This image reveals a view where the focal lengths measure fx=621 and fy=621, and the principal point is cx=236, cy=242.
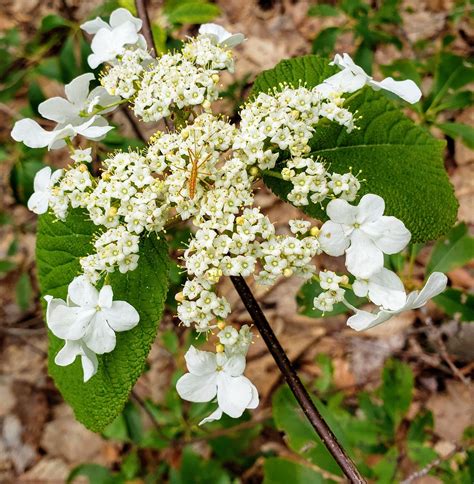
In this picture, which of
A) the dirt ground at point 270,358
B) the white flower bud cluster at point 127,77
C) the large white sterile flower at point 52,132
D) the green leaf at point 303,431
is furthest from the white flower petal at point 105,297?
the dirt ground at point 270,358

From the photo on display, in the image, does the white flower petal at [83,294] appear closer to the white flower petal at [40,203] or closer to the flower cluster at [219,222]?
the flower cluster at [219,222]

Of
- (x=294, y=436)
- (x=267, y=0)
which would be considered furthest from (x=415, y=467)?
(x=267, y=0)

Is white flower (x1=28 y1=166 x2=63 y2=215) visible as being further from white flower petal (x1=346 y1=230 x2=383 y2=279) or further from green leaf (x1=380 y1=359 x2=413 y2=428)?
green leaf (x1=380 y1=359 x2=413 y2=428)

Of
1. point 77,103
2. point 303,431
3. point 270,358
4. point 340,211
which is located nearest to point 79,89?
point 77,103

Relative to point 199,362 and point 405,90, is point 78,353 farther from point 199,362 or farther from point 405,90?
point 405,90

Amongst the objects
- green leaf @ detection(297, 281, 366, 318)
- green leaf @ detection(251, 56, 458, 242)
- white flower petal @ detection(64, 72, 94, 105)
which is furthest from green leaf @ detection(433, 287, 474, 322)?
white flower petal @ detection(64, 72, 94, 105)
